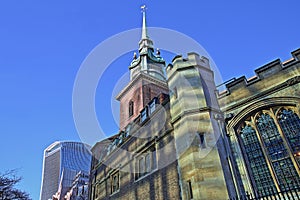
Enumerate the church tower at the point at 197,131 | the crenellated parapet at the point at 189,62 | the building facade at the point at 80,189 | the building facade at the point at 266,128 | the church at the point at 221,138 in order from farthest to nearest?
the building facade at the point at 80,189 < the crenellated parapet at the point at 189,62 < the church tower at the point at 197,131 < the church at the point at 221,138 < the building facade at the point at 266,128

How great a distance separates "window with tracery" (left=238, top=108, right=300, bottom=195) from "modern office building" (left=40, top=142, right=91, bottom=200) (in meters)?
107

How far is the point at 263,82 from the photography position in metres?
9.12

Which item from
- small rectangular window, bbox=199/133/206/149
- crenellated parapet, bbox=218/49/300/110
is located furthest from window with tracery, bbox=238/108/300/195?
A: small rectangular window, bbox=199/133/206/149

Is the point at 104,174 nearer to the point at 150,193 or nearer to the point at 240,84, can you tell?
the point at 150,193

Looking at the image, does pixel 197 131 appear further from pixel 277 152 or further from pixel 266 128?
pixel 277 152

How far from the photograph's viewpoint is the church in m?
8.02

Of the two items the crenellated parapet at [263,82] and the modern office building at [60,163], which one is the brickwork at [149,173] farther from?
the modern office building at [60,163]

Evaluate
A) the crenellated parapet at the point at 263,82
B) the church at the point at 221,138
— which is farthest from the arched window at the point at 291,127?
the crenellated parapet at the point at 263,82

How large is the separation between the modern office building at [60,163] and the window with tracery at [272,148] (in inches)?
4207

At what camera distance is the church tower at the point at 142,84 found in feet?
97.5

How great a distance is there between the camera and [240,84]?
32.0 feet

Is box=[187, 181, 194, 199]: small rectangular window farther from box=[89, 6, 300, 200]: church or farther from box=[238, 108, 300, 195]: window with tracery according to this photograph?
box=[238, 108, 300, 195]: window with tracery

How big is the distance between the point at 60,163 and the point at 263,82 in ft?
377

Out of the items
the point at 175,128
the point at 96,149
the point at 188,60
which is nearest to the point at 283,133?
the point at 175,128
